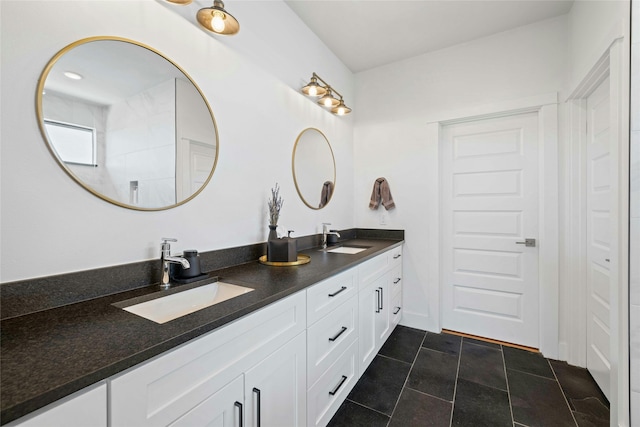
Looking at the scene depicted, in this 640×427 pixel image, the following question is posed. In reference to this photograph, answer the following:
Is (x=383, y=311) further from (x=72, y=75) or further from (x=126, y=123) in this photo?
(x=72, y=75)

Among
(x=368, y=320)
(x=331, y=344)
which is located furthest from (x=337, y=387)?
(x=368, y=320)

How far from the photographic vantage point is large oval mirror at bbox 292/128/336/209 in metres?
2.23

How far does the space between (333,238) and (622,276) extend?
1.77 meters

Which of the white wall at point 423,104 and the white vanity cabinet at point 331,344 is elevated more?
the white wall at point 423,104

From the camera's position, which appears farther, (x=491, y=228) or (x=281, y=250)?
(x=491, y=228)

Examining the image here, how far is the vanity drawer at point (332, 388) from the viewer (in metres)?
1.32

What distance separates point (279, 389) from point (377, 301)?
1.22m

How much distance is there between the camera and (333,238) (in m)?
2.41

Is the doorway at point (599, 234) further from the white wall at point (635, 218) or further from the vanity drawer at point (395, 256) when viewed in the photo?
the vanity drawer at point (395, 256)

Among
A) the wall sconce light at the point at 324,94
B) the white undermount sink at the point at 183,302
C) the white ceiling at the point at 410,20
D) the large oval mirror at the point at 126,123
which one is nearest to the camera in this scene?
the large oval mirror at the point at 126,123

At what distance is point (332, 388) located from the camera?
150 cm

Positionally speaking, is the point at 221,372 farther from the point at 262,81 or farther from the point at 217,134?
the point at 262,81

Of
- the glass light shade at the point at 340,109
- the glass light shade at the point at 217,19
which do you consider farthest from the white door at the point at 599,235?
the glass light shade at the point at 217,19

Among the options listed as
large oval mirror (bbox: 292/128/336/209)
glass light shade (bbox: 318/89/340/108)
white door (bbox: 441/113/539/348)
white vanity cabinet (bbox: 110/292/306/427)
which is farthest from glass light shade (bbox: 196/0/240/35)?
white door (bbox: 441/113/539/348)
